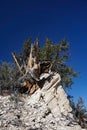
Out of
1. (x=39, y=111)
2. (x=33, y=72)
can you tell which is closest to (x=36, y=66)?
(x=33, y=72)

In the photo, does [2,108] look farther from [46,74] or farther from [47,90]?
[46,74]

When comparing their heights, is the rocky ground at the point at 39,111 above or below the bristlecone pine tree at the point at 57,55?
below

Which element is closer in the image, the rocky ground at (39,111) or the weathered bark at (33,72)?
the rocky ground at (39,111)

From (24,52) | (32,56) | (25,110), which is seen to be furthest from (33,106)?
(24,52)

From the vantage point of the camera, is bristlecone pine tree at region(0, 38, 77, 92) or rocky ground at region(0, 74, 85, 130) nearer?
rocky ground at region(0, 74, 85, 130)

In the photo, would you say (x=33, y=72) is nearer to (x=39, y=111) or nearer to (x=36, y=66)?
(x=36, y=66)

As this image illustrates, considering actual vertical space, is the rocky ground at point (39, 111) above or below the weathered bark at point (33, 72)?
below

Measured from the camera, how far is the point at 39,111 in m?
21.9

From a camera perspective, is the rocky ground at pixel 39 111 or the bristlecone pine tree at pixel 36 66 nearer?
the rocky ground at pixel 39 111

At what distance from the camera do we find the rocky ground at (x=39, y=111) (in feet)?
64.0

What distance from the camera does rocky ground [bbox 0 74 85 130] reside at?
64.0 feet

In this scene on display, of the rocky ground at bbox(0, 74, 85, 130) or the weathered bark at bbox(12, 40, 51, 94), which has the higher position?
the weathered bark at bbox(12, 40, 51, 94)

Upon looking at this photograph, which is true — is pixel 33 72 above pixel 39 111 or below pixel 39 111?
above

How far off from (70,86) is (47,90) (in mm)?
10331
